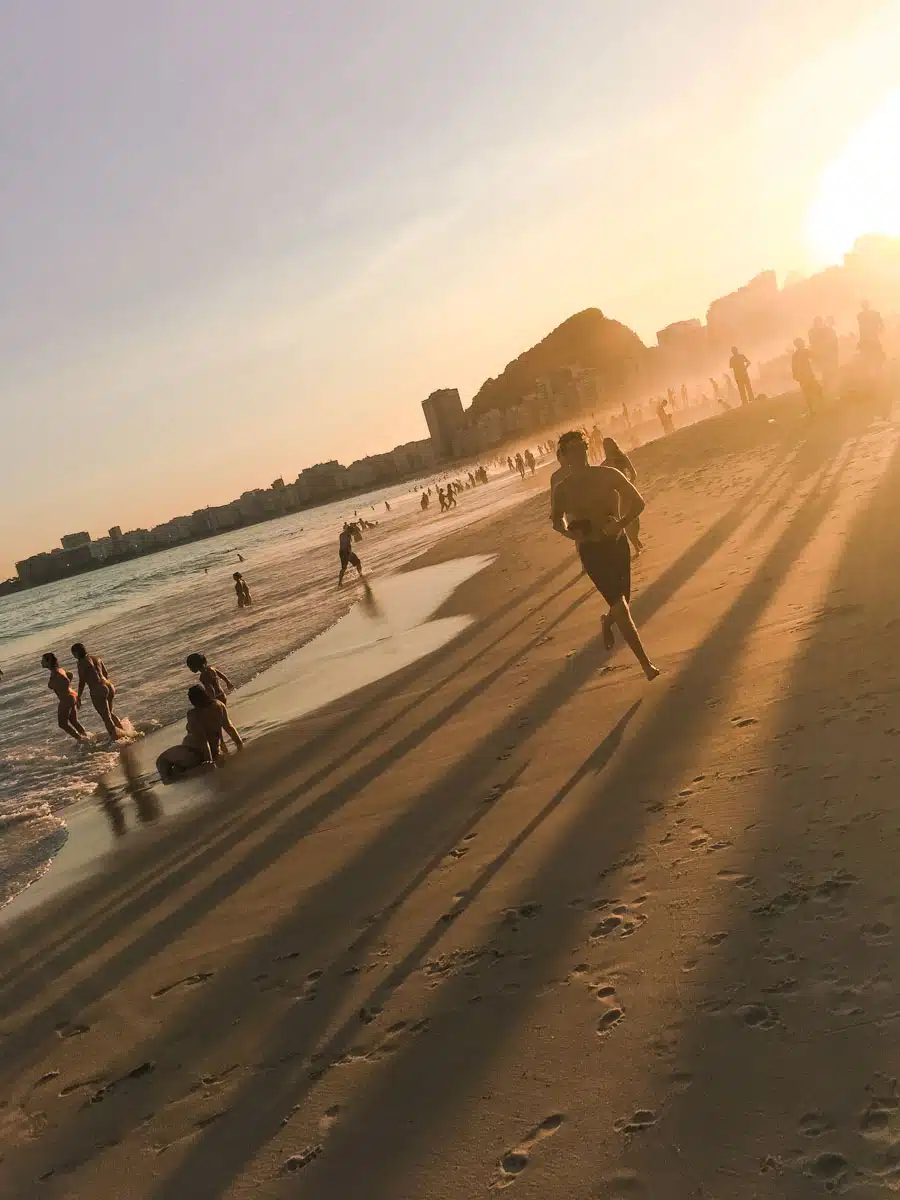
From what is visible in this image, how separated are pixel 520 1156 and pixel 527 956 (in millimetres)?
1008

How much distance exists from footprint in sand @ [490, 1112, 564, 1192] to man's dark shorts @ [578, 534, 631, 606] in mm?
4423

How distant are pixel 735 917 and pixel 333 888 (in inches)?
95.6

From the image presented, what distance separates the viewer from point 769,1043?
248 centimetres

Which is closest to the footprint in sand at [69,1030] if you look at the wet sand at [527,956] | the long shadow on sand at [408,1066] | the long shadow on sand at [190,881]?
the wet sand at [527,956]

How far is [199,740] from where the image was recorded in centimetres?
884

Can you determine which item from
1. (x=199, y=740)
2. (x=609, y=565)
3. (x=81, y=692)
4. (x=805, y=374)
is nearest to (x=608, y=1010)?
(x=609, y=565)

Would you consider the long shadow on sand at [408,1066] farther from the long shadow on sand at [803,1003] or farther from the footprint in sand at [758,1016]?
the footprint in sand at [758,1016]

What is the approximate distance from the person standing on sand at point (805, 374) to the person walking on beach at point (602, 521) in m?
13.9

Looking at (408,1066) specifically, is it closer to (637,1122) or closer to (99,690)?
(637,1122)

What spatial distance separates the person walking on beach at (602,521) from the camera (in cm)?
636

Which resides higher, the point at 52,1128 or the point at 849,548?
the point at 849,548

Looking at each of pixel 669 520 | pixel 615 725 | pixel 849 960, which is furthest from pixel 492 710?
pixel 669 520

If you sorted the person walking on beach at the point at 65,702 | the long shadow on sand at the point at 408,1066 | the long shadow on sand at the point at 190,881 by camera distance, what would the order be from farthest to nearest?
the person walking on beach at the point at 65,702, the long shadow on sand at the point at 190,881, the long shadow on sand at the point at 408,1066

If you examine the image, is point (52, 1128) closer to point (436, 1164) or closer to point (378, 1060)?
point (378, 1060)
